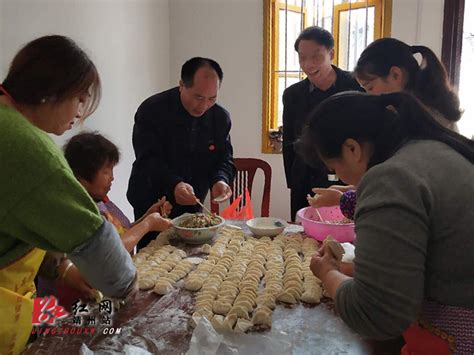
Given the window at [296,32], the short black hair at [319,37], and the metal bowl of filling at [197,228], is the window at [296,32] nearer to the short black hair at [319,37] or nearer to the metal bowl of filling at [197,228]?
the short black hair at [319,37]

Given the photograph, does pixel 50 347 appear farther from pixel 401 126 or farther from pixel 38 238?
pixel 401 126

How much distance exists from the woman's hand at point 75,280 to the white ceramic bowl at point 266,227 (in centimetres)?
→ 76

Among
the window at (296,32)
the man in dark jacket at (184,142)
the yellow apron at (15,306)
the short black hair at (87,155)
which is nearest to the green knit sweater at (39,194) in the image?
the yellow apron at (15,306)

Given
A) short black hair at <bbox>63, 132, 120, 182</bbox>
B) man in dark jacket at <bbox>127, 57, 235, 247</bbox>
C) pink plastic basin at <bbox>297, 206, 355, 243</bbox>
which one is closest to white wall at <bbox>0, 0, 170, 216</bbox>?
man in dark jacket at <bbox>127, 57, 235, 247</bbox>

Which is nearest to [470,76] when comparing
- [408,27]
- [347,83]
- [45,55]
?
[408,27]

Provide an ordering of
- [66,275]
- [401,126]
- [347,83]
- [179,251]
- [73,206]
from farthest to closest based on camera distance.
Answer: [347,83], [179,251], [66,275], [401,126], [73,206]

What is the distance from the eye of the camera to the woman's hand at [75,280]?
1.21m

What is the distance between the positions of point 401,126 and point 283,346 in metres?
0.54

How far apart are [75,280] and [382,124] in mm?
902

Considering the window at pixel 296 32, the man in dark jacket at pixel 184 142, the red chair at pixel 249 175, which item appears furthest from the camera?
the window at pixel 296 32

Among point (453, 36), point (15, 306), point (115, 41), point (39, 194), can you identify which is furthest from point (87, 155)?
point (453, 36)

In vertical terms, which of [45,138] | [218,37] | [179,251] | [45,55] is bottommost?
[179,251]

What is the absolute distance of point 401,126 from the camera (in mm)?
862

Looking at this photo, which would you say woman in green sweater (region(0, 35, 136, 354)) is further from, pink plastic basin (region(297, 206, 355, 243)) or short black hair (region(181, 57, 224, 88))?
short black hair (region(181, 57, 224, 88))
